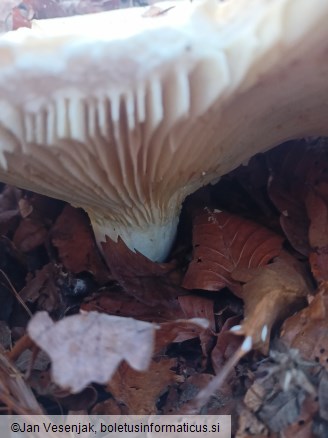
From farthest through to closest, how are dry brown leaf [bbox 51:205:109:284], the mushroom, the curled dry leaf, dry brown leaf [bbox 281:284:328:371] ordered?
dry brown leaf [bbox 51:205:109:284] < the curled dry leaf < dry brown leaf [bbox 281:284:328:371] < the mushroom

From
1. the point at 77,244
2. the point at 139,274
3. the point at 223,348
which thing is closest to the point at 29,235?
the point at 77,244

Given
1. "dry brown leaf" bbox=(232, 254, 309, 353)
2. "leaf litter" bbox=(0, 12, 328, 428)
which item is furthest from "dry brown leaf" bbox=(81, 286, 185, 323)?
"dry brown leaf" bbox=(232, 254, 309, 353)

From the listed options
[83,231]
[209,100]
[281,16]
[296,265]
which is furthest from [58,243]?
[281,16]

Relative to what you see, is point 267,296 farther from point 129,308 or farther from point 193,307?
point 129,308

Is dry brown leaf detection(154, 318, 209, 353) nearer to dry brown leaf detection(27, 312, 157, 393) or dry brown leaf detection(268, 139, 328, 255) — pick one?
dry brown leaf detection(27, 312, 157, 393)

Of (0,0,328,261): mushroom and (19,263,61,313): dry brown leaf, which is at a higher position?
(0,0,328,261): mushroom

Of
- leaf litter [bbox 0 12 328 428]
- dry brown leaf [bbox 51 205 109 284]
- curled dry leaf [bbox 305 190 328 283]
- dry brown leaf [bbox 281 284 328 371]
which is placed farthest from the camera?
dry brown leaf [bbox 51 205 109 284]

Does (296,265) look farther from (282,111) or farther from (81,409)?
(81,409)
